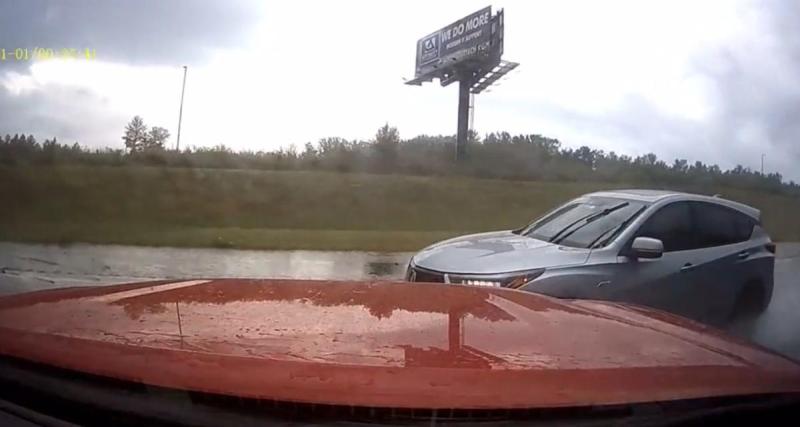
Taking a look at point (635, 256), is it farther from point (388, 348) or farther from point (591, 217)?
point (388, 348)

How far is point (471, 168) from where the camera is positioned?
8.27m

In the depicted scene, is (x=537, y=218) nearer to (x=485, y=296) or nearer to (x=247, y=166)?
(x=247, y=166)

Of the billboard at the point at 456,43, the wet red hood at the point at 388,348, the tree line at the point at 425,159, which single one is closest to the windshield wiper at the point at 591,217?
the tree line at the point at 425,159

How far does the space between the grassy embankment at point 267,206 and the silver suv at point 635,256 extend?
901 millimetres

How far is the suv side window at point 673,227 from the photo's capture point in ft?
20.8

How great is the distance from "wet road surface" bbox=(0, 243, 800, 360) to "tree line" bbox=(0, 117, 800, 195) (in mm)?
861

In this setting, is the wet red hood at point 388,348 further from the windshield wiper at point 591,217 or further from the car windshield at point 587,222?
the windshield wiper at point 591,217

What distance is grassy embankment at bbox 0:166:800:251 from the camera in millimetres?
7832

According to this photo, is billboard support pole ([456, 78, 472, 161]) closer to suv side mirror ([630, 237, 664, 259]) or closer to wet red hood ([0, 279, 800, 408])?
suv side mirror ([630, 237, 664, 259])

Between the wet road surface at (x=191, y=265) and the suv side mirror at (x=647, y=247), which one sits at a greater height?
the suv side mirror at (x=647, y=247)

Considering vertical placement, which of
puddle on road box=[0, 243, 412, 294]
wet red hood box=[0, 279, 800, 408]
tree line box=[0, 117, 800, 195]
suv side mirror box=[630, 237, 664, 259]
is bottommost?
puddle on road box=[0, 243, 412, 294]

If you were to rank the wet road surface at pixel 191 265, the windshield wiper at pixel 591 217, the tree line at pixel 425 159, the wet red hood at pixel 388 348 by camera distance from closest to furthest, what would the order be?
the wet red hood at pixel 388 348
the windshield wiper at pixel 591 217
the wet road surface at pixel 191 265
the tree line at pixel 425 159

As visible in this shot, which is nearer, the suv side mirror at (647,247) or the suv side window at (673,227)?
the suv side mirror at (647,247)

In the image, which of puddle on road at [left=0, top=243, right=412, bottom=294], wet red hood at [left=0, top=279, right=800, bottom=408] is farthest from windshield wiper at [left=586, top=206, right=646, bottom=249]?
wet red hood at [left=0, top=279, right=800, bottom=408]
